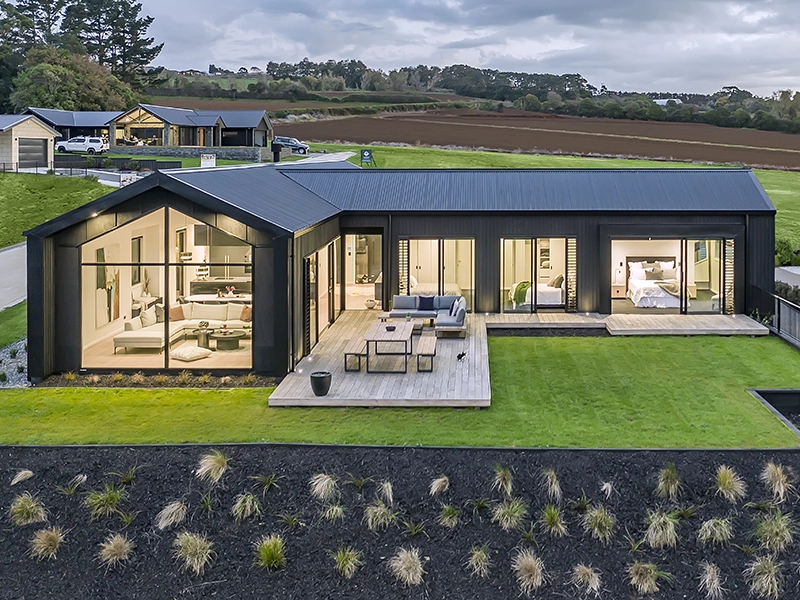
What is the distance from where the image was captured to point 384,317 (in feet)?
52.6

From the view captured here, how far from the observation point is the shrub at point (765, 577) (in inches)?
283

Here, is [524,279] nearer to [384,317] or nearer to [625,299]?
[625,299]

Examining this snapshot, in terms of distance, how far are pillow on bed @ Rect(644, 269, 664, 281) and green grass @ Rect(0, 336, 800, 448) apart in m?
3.94

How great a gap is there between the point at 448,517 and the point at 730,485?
316 centimetres

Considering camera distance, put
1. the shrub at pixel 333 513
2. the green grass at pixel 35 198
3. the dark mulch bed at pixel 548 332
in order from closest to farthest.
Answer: the shrub at pixel 333 513 < the dark mulch bed at pixel 548 332 < the green grass at pixel 35 198

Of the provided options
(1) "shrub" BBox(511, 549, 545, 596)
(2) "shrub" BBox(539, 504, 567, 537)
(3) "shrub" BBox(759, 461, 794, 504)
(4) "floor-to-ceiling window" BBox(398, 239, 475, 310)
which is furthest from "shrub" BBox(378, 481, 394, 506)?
(4) "floor-to-ceiling window" BBox(398, 239, 475, 310)

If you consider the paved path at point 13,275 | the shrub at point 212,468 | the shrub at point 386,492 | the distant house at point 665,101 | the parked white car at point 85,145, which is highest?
the distant house at point 665,101

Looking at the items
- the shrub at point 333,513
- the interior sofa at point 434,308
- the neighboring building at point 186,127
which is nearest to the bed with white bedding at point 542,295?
the interior sofa at point 434,308

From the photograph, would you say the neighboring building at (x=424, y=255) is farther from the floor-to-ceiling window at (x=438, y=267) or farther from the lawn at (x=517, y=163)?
the lawn at (x=517, y=163)

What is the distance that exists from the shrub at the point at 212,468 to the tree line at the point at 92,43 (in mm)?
52457

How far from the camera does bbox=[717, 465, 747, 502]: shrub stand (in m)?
8.23

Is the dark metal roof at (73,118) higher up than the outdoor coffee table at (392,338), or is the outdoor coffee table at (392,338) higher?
the dark metal roof at (73,118)

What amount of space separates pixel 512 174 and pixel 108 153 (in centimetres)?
3419

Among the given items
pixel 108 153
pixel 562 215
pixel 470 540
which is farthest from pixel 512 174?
pixel 108 153
